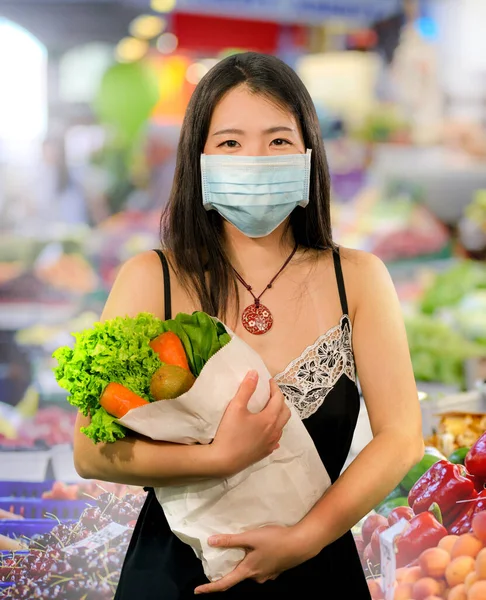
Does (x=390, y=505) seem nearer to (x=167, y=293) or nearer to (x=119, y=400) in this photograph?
(x=167, y=293)

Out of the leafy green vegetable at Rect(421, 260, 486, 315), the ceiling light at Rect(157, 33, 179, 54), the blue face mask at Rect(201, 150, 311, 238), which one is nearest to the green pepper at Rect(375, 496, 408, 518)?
the blue face mask at Rect(201, 150, 311, 238)

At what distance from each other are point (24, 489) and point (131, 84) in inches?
111

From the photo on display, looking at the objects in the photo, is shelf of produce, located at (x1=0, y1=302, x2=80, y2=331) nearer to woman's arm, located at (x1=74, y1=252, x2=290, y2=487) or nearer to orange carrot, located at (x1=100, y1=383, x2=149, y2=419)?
woman's arm, located at (x1=74, y1=252, x2=290, y2=487)

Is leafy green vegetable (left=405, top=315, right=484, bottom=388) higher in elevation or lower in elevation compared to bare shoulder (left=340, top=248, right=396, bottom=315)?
lower

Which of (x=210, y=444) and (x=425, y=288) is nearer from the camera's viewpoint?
(x=210, y=444)

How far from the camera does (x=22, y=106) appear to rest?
4461 mm

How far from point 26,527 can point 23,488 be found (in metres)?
0.18

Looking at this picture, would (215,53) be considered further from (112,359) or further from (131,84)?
(112,359)

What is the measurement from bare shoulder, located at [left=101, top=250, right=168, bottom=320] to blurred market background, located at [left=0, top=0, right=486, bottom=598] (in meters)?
2.37

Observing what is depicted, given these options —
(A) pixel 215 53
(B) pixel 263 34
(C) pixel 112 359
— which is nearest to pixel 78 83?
(A) pixel 215 53

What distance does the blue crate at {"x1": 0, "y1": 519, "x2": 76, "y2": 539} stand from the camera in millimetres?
2109

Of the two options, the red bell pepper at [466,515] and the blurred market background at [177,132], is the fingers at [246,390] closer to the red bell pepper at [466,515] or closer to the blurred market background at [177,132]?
the red bell pepper at [466,515]

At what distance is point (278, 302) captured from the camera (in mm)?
1851

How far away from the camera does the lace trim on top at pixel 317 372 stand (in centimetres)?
174
